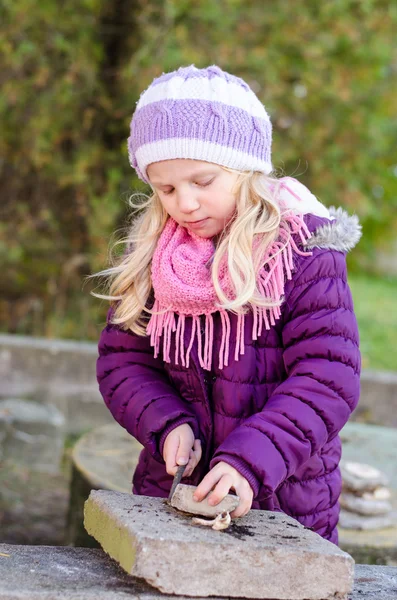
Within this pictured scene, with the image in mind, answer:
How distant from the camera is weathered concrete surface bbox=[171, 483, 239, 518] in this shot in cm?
176

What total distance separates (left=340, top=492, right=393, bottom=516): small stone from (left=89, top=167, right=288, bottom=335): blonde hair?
1.29 meters

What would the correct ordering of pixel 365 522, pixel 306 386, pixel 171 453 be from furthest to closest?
pixel 365 522 → pixel 171 453 → pixel 306 386

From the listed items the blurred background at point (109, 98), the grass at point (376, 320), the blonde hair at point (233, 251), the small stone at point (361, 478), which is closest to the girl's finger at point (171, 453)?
the blonde hair at point (233, 251)

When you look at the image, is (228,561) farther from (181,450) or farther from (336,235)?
(336,235)

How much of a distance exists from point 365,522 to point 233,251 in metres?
1.43

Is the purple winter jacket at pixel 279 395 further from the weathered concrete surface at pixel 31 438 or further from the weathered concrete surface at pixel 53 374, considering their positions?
the weathered concrete surface at pixel 53 374

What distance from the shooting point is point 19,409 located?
4.95 metres

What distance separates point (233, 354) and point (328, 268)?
1.00 feet

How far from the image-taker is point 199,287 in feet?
6.77

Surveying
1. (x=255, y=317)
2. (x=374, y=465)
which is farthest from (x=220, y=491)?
(x=374, y=465)

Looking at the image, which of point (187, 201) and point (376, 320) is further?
point (376, 320)

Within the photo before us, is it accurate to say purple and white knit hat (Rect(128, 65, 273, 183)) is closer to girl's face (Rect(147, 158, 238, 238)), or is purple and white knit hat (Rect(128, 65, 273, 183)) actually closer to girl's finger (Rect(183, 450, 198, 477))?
girl's face (Rect(147, 158, 238, 238))

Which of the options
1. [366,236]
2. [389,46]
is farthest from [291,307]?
[366,236]

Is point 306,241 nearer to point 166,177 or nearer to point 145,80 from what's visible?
point 166,177
